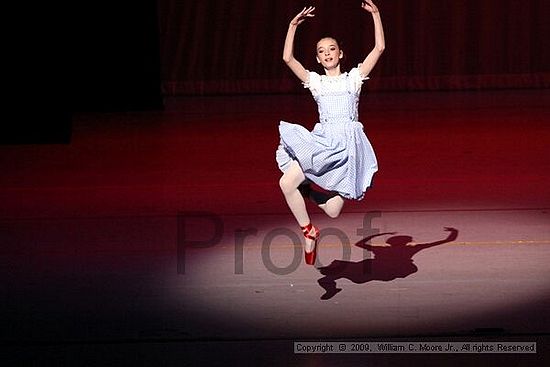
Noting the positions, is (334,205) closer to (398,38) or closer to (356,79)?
(356,79)

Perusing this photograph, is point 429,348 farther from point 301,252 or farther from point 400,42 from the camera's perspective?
point 400,42

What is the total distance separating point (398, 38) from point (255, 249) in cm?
1001

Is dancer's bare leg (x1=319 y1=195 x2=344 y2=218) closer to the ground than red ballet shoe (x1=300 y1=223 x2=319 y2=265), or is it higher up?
higher up

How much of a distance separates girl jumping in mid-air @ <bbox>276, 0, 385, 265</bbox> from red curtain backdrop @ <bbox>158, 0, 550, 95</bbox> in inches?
406

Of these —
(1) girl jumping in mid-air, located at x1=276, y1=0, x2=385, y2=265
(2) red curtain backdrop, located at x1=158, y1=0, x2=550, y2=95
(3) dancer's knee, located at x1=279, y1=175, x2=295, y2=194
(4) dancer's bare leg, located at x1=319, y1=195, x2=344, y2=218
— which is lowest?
(4) dancer's bare leg, located at x1=319, y1=195, x2=344, y2=218

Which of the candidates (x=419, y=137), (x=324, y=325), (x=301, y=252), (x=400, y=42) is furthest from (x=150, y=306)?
(x=400, y=42)

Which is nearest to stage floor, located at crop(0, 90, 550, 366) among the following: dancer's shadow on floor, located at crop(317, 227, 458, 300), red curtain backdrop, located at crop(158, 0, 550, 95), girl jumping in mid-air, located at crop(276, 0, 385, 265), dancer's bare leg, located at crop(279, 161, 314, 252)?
dancer's shadow on floor, located at crop(317, 227, 458, 300)

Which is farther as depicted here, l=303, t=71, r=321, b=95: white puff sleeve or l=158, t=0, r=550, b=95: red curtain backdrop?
l=158, t=0, r=550, b=95: red curtain backdrop

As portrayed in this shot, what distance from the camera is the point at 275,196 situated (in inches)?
363

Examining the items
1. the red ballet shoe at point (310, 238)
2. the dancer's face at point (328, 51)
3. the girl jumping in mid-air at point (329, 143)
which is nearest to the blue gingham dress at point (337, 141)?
the girl jumping in mid-air at point (329, 143)

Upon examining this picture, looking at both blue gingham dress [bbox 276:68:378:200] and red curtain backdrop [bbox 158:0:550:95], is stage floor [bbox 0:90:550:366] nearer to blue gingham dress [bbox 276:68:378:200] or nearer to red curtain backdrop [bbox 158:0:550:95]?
blue gingham dress [bbox 276:68:378:200]

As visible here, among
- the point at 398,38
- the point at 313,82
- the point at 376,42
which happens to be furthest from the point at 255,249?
the point at 398,38

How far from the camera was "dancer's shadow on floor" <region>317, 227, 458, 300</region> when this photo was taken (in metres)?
6.47

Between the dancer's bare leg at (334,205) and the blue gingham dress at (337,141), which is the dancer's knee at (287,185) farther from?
the dancer's bare leg at (334,205)
